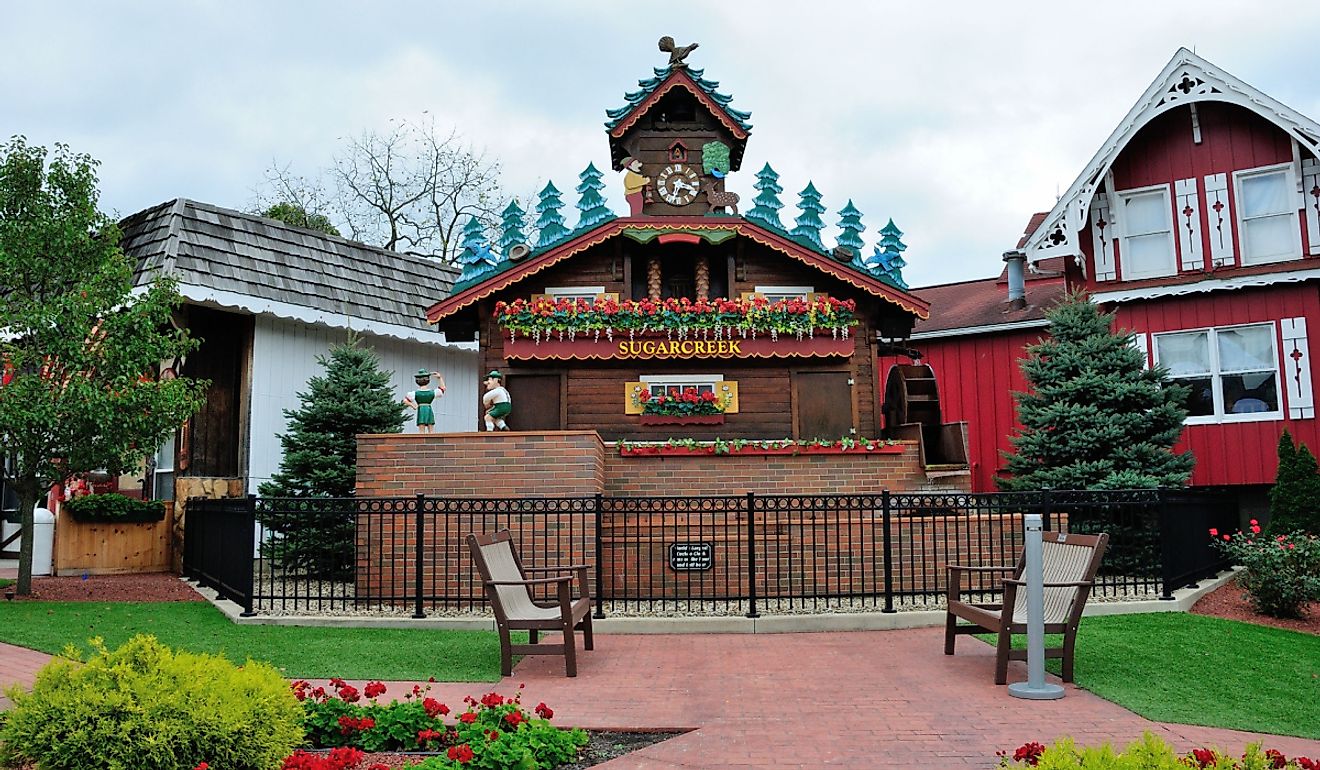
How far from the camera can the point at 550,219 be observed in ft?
56.7

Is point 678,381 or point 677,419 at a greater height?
point 678,381

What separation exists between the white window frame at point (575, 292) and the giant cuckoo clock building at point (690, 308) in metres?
0.02

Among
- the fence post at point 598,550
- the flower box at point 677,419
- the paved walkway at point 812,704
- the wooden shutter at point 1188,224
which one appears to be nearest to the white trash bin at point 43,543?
the paved walkway at point 812,704

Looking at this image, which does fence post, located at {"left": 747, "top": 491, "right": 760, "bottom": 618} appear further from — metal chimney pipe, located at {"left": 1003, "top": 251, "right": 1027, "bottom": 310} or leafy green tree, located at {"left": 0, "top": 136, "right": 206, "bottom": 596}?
metal chimney pipe, located at {"left": 1003, "top": 251, "right": 1027, "bottom": 310}

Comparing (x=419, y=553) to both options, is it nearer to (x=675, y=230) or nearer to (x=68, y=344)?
(x=68, y=344)

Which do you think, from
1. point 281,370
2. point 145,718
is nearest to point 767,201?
point 281,370

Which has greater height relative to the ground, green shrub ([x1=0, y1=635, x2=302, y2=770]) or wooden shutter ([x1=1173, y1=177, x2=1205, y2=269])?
wooden shutter ([x1=1173, y1=177, x2=1205, y2=269])

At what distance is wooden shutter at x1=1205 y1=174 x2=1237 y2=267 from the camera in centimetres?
1719

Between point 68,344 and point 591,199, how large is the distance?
8195 mm

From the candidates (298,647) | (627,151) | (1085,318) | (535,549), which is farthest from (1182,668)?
(627,151)

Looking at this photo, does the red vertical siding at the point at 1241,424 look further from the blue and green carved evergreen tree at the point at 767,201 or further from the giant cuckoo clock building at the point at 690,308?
the blue and green carved evergreen tree at the point at 767,201

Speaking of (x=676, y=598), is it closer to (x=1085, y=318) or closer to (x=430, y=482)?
(x=430, y=482)

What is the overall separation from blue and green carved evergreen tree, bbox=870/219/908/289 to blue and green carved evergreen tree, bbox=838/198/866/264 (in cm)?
30

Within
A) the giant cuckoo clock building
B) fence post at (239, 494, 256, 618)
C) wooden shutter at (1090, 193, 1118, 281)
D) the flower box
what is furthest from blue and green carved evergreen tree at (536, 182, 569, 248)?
wooden shutter at (1090, 193, 1118, 281)
